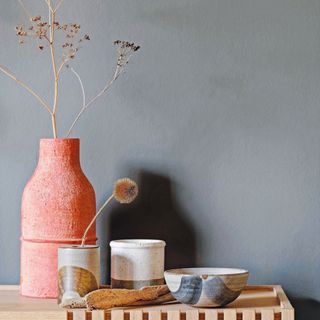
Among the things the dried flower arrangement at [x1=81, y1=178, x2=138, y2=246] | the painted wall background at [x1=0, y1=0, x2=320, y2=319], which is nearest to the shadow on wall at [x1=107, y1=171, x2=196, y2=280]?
the painted wall background at [x1=0, y1=0, x2=320, y2=319]

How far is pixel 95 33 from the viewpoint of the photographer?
1789mm

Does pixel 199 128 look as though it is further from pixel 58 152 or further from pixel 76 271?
pixel 76 271

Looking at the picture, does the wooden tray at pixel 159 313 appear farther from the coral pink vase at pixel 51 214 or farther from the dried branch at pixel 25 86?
the dried branch at pixel 25 86

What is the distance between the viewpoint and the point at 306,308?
175 centimetres

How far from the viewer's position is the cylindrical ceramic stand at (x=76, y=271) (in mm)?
1479

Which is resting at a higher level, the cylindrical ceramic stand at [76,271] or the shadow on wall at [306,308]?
the cylindrical ceramic stand at [76,271]

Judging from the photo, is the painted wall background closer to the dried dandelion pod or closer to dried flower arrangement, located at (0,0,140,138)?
dried flower arrangement, located at (0,0,140,138)

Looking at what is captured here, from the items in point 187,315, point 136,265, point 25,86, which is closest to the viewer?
point 187,315

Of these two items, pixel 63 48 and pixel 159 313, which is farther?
pixel 63 48

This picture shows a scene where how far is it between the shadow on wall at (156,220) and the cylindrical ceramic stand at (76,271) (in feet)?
0.89

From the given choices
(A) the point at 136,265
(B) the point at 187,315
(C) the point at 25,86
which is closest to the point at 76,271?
(A) the point at 136,265

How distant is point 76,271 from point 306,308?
1.83 ft

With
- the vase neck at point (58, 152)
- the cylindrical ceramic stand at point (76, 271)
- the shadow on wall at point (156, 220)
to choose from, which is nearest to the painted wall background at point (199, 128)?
the shadow on wall at point (156, 220)

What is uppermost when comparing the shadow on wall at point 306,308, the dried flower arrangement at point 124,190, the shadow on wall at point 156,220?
the dried flower arrangement at point 124,190
